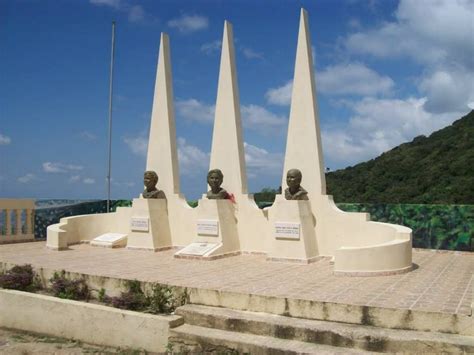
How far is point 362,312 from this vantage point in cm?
661

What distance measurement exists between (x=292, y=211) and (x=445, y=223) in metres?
5.56

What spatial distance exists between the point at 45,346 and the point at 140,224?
6.04m

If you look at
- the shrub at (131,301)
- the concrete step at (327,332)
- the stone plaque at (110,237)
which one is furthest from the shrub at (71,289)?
the stone plaque at (110,237)

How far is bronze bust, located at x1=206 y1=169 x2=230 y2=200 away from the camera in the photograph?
1279 cm

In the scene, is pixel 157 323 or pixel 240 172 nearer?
pixel 157 323

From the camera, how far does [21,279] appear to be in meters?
9.70

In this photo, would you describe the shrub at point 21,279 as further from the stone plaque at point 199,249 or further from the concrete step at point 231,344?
the concrete step at point 231,344

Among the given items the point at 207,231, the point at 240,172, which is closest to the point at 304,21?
the point at 240,172

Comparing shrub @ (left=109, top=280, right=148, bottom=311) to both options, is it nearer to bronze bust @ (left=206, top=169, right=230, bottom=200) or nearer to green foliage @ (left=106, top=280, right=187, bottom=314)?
green foliage @ (left=106, top=280, right=187, bottom=314)

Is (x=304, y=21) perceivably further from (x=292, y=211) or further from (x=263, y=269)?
(x=263, y=269)

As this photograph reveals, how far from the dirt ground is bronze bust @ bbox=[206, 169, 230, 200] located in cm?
567

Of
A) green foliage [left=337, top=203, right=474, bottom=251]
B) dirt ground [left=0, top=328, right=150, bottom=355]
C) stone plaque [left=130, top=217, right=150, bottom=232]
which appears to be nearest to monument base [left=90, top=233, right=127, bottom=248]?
stone plaque [left=130, top=217, right=150, bottom=232]

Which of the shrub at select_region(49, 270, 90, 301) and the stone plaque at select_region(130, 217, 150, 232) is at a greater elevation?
the stone plaque at select_region(130, 217, 150, 232)

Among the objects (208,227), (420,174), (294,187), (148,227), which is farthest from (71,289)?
(420,174)
